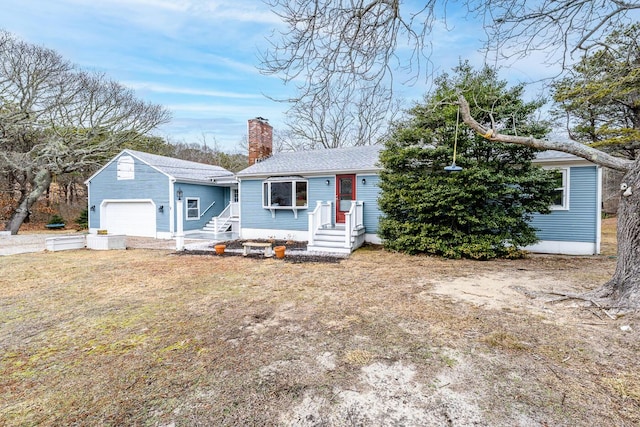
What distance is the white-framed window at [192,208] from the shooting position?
14609 millimetres

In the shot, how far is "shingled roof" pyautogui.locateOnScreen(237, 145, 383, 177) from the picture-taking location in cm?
1127

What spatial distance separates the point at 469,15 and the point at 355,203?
665 cm

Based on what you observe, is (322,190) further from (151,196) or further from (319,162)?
(151,196)

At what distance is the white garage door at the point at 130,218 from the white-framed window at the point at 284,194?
6.20 meters

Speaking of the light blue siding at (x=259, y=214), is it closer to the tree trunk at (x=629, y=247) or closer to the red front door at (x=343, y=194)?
the red front door at (x=343, y=194)

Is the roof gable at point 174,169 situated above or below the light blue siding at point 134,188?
above

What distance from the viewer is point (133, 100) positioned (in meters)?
18.9

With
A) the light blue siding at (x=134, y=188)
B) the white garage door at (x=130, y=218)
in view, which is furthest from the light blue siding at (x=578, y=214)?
the white garage door at (x=130, y=218)

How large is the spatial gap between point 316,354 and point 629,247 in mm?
4657

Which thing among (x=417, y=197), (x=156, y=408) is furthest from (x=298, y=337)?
(x=417, y=197)

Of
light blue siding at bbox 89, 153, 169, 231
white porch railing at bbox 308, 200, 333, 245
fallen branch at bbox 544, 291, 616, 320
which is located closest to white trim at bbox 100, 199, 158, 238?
light blue siding at bbox 89, 153, 169, 231

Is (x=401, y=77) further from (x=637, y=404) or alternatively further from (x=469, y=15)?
(x=637, y=404)

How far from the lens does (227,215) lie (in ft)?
50.9

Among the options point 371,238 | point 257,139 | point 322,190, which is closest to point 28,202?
point 257,139
